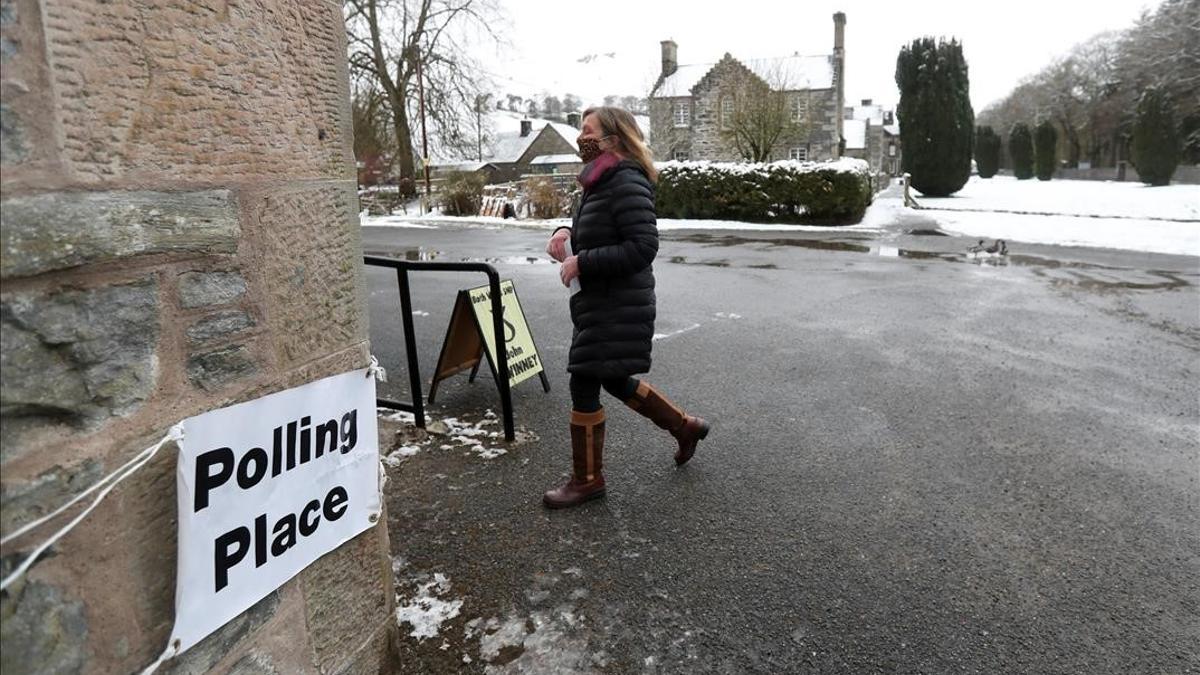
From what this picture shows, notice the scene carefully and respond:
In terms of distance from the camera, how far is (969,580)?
9.49 ft

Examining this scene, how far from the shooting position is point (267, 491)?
1716 mm

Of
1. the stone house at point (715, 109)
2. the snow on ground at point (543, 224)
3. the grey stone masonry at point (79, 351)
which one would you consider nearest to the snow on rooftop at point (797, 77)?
the stone house at point (715, 109)

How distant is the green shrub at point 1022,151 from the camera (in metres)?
50.4

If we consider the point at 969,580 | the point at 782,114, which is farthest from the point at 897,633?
the point at 782,114

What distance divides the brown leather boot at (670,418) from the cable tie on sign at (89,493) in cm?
235

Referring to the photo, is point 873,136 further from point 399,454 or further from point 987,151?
point 399,454

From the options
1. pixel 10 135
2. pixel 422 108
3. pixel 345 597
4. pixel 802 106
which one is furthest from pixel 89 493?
pixel 802 106

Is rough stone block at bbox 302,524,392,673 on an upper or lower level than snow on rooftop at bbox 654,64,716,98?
lower

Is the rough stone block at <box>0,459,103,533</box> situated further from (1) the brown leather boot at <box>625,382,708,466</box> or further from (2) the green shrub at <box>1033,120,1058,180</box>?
(2) the green shrub at <box>1033,120,1058,180</box>

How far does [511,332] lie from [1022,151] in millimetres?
55691

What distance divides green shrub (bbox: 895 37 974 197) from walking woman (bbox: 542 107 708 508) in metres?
30.1

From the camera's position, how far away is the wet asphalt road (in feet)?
8.30

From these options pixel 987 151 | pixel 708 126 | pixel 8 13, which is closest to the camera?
pixel 8 13

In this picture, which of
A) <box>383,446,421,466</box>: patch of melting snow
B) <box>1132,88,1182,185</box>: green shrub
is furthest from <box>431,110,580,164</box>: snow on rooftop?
<box>383,446,421,466</box>: patch of melting snow
